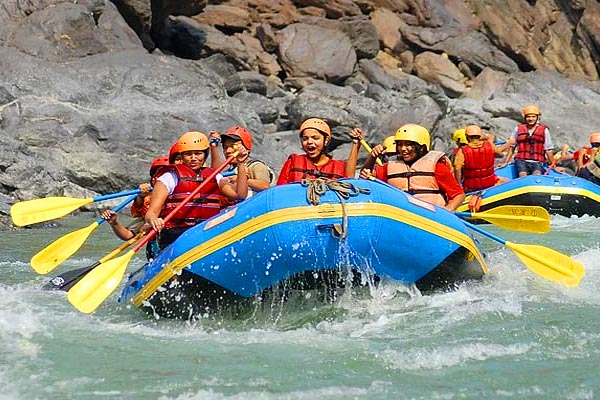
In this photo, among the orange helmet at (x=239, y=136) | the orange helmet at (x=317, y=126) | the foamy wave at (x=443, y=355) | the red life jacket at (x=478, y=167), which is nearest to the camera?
the foamy wave at (x=443, y=355)

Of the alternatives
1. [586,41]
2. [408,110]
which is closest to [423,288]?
[408,110]

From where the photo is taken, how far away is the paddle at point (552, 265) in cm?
541

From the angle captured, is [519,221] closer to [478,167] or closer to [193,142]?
[193,142]

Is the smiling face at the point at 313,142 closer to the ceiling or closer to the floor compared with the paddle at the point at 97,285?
closer to the ceiling

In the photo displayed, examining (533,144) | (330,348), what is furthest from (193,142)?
(533,144)

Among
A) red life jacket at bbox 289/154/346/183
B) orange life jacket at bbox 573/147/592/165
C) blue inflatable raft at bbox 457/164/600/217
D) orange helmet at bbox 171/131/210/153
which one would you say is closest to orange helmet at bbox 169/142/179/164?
orange helmet at bbox 171/131/210/153

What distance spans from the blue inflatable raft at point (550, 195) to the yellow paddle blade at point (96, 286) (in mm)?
6382

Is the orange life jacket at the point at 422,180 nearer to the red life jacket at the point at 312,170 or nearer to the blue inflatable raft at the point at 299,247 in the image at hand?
the red life jacket at the point at 312,170

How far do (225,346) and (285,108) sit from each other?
15.1 m

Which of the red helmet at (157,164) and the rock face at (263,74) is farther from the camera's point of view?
the rock face at (263,74)

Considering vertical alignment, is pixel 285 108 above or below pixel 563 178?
below

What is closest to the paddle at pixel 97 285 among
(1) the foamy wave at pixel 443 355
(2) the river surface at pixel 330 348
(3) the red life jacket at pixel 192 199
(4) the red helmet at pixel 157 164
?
(2) the river surface at pixel 330 348

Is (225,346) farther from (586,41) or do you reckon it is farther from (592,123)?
(586,41)

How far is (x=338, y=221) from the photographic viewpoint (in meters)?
4.91
